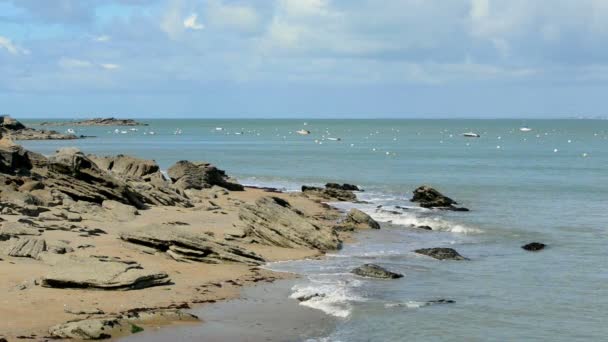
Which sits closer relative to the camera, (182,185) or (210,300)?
(210,300)

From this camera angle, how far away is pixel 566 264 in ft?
94.6

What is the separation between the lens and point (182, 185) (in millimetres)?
48188

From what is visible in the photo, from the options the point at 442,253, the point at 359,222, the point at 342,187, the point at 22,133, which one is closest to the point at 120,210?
the point at 359,222

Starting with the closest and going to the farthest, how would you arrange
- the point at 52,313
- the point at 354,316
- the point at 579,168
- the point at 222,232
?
the point at 52,313 → the point at 354,316 → the point at 222,232 → the point at 579,168

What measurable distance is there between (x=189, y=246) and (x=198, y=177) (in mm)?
24756

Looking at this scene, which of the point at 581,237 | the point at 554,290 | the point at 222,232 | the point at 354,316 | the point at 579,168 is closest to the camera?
the point at 354,316

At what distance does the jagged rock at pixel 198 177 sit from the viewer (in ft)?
163

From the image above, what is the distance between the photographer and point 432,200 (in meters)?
49.0

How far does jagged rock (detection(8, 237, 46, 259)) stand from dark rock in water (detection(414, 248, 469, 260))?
48.0ft

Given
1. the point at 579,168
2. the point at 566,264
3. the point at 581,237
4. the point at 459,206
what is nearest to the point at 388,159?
the point at 579,168

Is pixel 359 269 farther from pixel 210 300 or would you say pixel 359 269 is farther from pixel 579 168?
pixel 579 168

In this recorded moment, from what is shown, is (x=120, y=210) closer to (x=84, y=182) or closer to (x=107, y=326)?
(x=84, y=182)

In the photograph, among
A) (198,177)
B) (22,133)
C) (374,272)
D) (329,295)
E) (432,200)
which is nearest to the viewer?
(329,295)

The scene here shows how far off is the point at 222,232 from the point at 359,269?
8.63m
